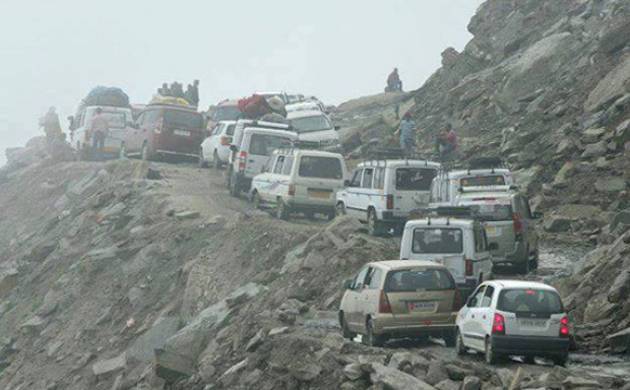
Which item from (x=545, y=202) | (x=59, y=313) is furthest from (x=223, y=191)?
(x=545, y=202)

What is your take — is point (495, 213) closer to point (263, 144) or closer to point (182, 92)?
point (263, 144)

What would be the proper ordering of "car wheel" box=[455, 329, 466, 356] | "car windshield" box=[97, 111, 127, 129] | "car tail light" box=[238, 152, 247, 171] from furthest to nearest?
"car windshield" box=[97, 111, 127, 129], "car tail light" box=[238, 152, 247, 171], "car wheel" box=[455, 329, 466, 356]

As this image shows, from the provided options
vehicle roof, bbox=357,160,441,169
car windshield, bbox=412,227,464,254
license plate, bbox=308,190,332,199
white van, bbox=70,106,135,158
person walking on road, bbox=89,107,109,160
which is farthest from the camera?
white van, bbox=70,106,135,158

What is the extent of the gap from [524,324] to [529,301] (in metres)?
0.37

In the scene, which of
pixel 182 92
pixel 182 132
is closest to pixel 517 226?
pixel 182 132

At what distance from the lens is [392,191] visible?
31547 mm

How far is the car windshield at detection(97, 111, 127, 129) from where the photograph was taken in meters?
55.1

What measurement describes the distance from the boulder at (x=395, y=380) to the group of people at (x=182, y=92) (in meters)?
44.8

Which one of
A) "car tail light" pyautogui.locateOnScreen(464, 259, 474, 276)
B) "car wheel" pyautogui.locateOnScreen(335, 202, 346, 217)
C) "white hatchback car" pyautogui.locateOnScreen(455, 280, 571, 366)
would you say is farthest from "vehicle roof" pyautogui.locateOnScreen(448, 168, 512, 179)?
"white hatchback car" pyautogui.locateOnScreen(455, 280, 571, 366)

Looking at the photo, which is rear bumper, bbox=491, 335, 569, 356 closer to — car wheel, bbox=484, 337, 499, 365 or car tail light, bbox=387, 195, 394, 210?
car wheel, bbox=484, 337, 499, 365

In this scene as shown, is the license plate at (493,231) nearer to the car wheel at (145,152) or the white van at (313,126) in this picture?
the white van at (313,126)

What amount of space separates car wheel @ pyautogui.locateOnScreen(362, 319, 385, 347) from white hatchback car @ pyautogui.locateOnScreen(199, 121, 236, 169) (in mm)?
24550

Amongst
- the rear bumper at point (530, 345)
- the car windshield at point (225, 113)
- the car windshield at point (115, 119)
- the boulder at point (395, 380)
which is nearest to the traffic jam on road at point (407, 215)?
the rear bumper at point (530, 345)

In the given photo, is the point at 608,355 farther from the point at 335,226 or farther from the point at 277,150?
the point at 277,150
